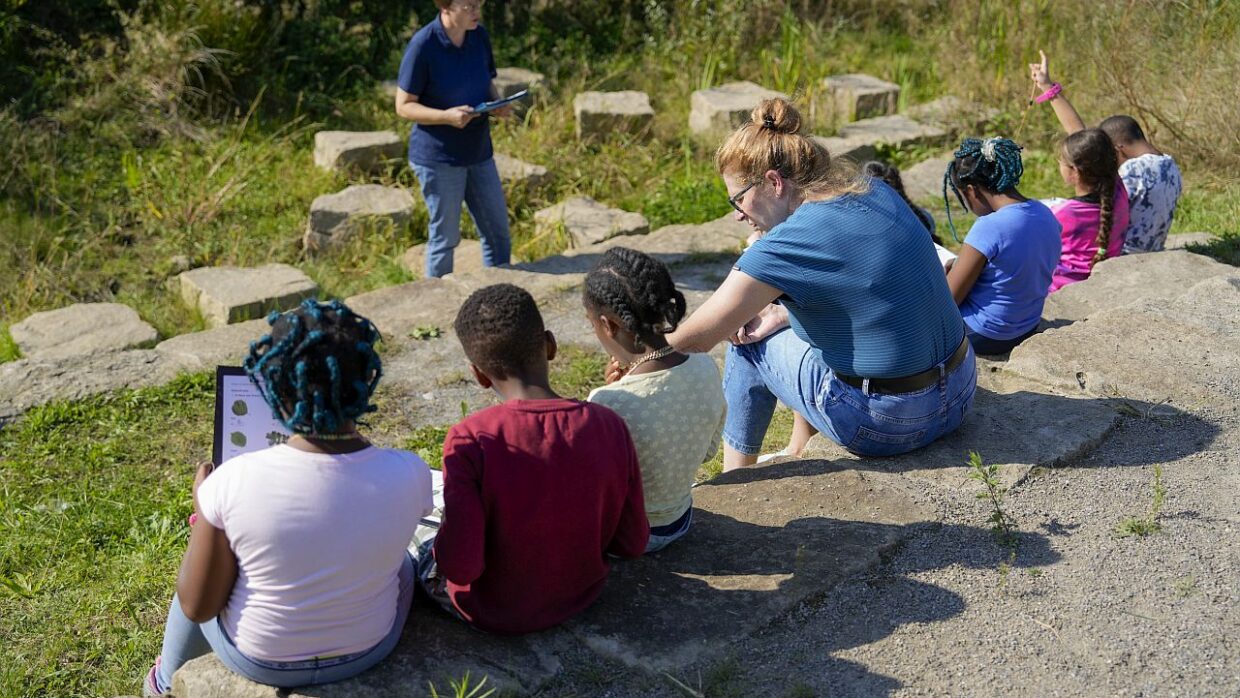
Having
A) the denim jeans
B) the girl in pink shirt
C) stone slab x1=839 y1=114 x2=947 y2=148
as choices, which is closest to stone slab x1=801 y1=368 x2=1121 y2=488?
the denim jeans

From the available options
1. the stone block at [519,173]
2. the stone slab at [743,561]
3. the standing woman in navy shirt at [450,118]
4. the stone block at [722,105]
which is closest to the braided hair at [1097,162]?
the stone slab at [743,561]

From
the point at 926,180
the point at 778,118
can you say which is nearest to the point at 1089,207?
the point at 778,118

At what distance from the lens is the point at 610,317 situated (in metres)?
2.95

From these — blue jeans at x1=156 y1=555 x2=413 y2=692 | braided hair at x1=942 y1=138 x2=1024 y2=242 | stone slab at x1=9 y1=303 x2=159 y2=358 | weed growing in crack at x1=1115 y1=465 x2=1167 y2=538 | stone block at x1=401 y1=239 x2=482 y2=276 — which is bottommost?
stone block at x1=401 y1=239 x2=482 y2=276

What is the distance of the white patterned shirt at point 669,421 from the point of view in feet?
9.48

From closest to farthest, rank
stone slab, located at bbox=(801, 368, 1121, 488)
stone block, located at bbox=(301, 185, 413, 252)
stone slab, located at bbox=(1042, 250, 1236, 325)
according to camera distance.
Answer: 1. stone slab, located at bbox=(801, 368, 1121, 488)
2. stone slab, located at bbox=(1042, 250, 1236, 325)
3. stone block, located at bbox=(301, 185, 413, 252)

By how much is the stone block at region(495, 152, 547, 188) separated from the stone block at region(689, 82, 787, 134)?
55.4 inches

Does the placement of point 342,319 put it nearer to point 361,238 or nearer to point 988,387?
point 988,387

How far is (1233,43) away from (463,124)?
15.6ft

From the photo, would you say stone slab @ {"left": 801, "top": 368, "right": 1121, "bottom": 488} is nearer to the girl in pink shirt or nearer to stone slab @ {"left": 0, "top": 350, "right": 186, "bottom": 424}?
the girl in pink shirt

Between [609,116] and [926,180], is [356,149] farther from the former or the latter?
[926,180]

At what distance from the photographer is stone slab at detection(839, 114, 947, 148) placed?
8.24m

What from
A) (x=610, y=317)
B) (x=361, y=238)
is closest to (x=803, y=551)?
(x=610, y=317)

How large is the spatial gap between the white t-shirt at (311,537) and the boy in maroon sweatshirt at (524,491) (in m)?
0.12
